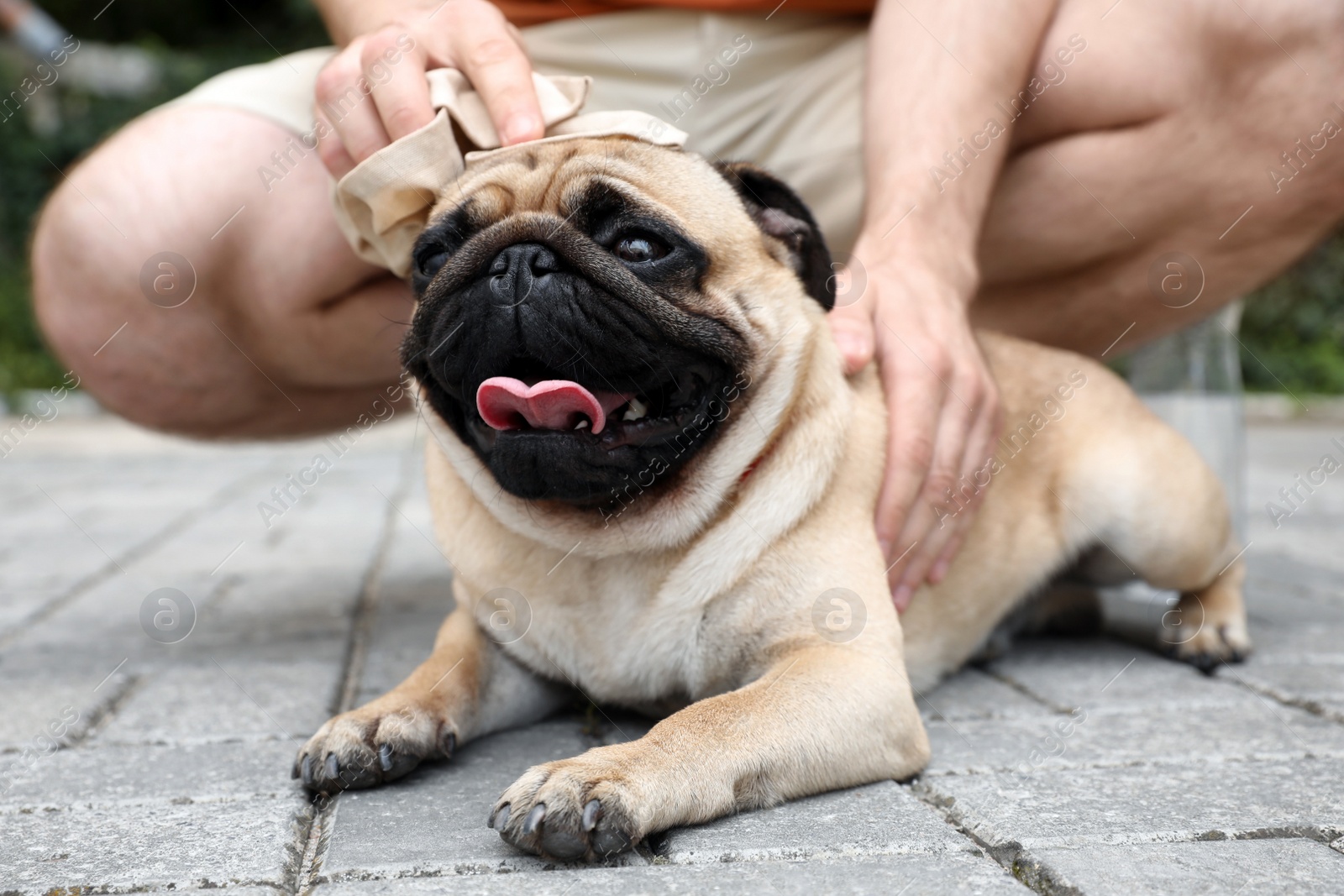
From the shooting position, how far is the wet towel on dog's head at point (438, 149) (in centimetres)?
217

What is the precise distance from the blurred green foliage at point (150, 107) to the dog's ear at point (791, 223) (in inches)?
313

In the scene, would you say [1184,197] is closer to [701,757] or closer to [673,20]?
[673,20]

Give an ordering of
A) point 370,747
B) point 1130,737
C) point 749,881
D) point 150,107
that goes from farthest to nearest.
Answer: point 150,107
point 1130,737
point 370,747
point 749,881

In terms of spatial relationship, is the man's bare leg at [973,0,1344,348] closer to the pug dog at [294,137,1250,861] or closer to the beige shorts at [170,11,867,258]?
the beige shorts at [170,11,867,258]

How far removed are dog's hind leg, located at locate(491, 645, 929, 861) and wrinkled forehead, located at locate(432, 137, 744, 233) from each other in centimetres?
85

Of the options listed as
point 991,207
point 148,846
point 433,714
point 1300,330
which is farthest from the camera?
point 1300,330

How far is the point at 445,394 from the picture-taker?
6.91ft

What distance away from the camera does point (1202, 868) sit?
4.71 ft

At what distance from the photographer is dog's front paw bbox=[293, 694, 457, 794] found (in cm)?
178

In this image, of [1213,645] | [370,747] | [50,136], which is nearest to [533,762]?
[370,747]

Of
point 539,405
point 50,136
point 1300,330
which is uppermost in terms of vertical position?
point 539,405

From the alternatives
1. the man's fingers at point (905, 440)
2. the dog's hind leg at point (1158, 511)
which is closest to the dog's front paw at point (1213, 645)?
the dog's hind leg at point (1158, 511)

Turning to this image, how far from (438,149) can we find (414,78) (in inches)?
5.5

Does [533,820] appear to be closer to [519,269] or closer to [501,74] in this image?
[519,269]
